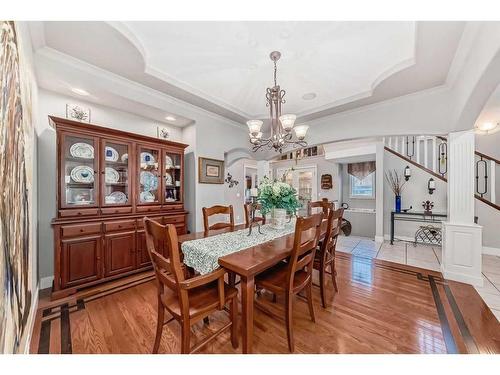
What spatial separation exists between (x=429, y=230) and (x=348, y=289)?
10.9 ft

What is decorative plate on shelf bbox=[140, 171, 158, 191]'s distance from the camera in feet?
9.68

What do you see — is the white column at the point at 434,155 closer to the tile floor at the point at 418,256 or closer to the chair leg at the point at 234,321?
the tile floor at the point at 418,256

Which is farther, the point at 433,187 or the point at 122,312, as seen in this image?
the point at 433,187

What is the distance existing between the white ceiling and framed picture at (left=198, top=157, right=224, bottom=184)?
3.32 feet

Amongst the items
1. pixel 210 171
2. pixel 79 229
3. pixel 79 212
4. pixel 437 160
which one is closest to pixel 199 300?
pixel 79 229

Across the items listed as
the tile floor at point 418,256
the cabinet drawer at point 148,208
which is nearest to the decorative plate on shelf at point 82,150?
the cabinet drawer at point 148,208

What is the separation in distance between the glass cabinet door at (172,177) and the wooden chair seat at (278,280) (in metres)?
2.07

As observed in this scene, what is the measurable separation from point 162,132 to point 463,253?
191 inches

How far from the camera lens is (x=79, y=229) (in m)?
2.30

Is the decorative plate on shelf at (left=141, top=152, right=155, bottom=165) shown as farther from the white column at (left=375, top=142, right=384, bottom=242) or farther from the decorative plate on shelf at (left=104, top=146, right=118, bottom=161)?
the white column at (left=375, top=142, right=384, bottom=242)

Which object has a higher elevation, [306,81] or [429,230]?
[306,81]

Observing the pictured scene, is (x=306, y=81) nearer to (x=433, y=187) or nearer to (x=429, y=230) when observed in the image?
(x=433, y=187)

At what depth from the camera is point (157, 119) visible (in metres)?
3.33
